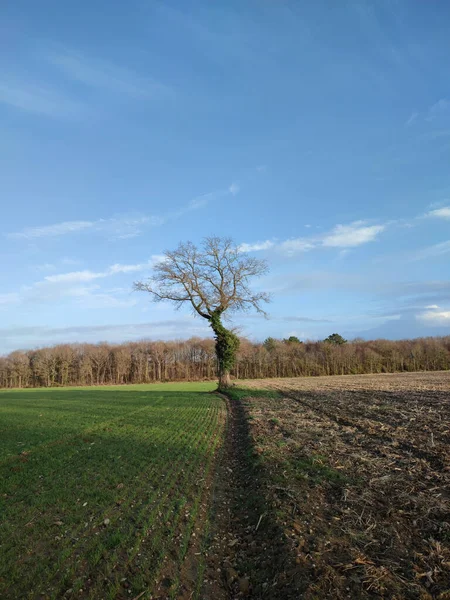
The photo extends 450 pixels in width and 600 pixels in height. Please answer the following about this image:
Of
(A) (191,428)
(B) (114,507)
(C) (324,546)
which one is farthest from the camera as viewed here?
(A) (191,428)

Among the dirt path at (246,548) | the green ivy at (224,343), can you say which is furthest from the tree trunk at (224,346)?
the dirt path at (246,548)

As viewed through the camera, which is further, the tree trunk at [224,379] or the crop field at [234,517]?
the tree trunk at [224,379]

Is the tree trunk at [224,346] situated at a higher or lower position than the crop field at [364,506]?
higher

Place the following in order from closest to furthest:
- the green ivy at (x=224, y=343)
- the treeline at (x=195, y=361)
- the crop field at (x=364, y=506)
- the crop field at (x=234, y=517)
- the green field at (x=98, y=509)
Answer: the crop field at (x=364, y=506)
the crop field at (x=234, y=517)
the green field at (x=98, y=509)
the green ivy at (x=224, y=343)
the treeline at (x=195, y=361)

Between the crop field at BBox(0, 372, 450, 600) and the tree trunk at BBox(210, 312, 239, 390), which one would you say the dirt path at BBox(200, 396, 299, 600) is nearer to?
the crop field at BBox(0, 372, 450, 600)

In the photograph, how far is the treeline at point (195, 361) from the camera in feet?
348

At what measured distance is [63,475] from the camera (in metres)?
10.1

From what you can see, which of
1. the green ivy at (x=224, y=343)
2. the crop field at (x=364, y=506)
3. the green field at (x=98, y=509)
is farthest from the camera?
the green ivy at (x=224, y=343)

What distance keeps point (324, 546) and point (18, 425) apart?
60.4 feet

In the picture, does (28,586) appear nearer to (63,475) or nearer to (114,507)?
(114,507)

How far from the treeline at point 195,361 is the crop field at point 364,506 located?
94.8 m

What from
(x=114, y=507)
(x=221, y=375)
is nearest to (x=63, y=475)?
(x=114, y=507)

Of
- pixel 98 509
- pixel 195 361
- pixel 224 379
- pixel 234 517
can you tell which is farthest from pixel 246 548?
pixel 195 361

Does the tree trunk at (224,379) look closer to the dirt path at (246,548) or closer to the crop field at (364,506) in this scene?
the crop field at (364,506)
